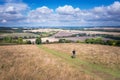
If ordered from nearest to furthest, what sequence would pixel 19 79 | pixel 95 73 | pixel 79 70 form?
pixel 19 79
pixel 95 73
pixel 79 70

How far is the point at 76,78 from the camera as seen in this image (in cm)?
2606

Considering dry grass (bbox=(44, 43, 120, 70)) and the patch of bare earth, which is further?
dry grass (bbox=(44, 43, 120, 70))

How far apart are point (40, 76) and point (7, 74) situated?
18.1 ft

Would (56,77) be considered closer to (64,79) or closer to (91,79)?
(64,79)

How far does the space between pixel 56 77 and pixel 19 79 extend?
5.92 metres

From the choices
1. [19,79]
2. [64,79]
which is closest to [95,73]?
[64,79]

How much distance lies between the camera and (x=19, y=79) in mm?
24141

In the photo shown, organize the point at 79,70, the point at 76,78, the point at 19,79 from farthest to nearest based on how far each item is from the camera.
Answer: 1. the point at 79,70
2. the point at 76,78
3. the point at 19,79

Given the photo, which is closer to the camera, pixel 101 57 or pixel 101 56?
pixel 101 57

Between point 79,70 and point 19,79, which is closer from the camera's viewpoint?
point 19,79

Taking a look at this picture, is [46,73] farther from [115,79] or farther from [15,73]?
[115,79]

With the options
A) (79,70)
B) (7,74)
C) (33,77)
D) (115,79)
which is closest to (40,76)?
(33,77)

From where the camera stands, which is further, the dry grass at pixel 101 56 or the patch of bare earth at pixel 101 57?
the dry grass at pixel 101 56

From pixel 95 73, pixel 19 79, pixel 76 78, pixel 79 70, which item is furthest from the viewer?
pixel 79 70
